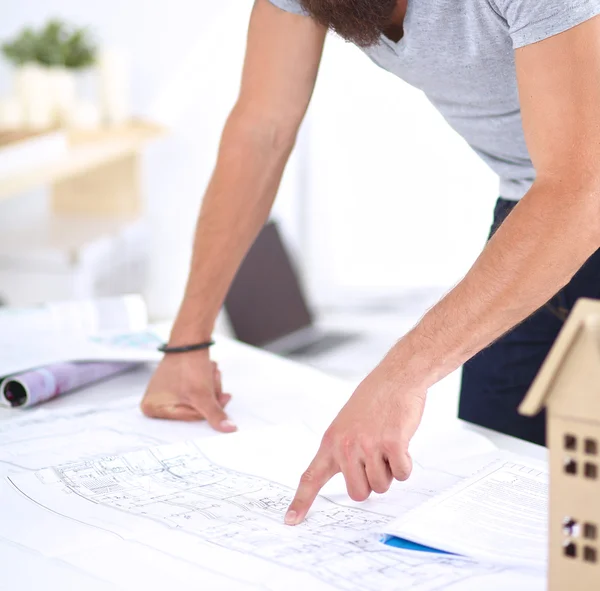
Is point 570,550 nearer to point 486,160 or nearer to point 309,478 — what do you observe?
point 309,478

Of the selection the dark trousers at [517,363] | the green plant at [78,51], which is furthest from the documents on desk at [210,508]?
the green plant at [78,51]

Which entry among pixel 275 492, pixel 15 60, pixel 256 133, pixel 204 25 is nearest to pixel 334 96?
pixel 204 25

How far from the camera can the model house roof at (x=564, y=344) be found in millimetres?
466

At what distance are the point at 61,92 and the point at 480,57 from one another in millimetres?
1995

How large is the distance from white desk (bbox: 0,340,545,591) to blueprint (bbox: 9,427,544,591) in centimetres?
3

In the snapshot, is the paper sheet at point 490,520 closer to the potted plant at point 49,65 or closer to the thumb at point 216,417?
the thumb at point 216,417

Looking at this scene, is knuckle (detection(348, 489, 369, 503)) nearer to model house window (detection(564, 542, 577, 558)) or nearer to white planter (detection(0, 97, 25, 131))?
model house window (detection(564, 542, 577, 558))

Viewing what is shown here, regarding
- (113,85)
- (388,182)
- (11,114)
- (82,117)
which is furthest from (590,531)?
(388,182)

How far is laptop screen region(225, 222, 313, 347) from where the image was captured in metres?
2.28

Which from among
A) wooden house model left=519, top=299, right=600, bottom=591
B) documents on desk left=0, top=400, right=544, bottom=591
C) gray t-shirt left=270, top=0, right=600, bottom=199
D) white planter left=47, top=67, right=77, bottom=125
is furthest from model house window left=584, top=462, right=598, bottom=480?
white planter left=47, top=67, right=77, bottom=125

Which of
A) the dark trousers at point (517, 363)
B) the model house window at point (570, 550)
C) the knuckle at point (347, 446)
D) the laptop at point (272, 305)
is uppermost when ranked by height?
the model house window at point (570, 550)

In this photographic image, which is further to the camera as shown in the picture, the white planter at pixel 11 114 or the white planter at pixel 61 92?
the white planter at pixel 61 92

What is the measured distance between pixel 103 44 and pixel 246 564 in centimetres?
282

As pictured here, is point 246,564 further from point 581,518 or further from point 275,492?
point 581,518
